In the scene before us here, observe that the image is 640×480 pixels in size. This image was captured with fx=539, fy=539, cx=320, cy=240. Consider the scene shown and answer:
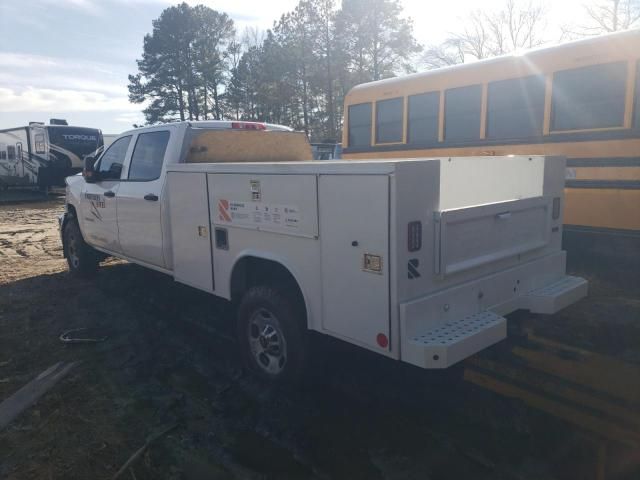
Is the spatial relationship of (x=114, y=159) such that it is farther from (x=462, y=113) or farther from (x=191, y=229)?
(x=462, y=113)

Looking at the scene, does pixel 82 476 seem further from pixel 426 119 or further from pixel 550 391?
pixel 426 119

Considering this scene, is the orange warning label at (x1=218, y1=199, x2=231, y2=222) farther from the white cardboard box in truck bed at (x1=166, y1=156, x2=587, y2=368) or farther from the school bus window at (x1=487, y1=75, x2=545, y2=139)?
the school bus window at (x1=487, y1=75, x2=545, y2=139)

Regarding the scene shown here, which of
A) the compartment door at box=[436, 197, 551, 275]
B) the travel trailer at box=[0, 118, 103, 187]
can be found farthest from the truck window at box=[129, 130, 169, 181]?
the travel trailer at box=[0, 118, 103, 187]

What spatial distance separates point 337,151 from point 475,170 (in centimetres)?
1208

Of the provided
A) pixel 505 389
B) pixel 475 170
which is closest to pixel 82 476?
pixel 505 389

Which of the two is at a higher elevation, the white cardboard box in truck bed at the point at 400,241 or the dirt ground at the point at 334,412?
the white cardboard box in truck bed at the point at 400,241

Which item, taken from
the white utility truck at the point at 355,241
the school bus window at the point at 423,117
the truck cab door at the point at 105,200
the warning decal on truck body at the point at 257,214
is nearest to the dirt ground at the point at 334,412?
the white utility truck at the point at 355,241

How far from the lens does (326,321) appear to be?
3609 mm

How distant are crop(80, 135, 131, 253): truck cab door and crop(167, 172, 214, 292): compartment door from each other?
153 cm

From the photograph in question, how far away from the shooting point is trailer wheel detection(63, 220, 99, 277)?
25.1ft

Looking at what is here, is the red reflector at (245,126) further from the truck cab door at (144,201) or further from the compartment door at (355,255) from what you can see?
the compartment door at (355,255)

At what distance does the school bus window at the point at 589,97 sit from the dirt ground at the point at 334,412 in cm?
280

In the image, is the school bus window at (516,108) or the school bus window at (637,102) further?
the school bus window at (516,108)

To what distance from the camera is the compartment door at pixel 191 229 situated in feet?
15.5
